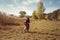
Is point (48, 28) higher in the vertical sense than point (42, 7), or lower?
lower

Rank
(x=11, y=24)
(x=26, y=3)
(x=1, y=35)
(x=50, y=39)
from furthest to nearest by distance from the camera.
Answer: (x=11, y=24)
(x=26, y=3)
(x=1, y=35)
(x=50, y=39)

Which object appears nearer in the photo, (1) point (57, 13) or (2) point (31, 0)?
(2) point (31, 0)

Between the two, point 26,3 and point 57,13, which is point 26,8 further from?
point 57,13

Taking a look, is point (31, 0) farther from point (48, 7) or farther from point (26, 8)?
point (48, 7)

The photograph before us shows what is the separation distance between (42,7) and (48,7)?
0.25m

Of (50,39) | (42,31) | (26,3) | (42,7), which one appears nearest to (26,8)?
(26,3)

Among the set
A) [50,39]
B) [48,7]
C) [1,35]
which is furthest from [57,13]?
[1,35]

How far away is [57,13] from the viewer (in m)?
6.55

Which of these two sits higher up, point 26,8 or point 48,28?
point 26,8

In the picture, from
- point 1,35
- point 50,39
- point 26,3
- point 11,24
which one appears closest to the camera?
point 50,39

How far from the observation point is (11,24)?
6297mm

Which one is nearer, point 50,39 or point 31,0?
point 50,39

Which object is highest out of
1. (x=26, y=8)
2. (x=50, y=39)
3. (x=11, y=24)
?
(x=26, y=8)

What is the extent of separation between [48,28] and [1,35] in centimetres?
197
